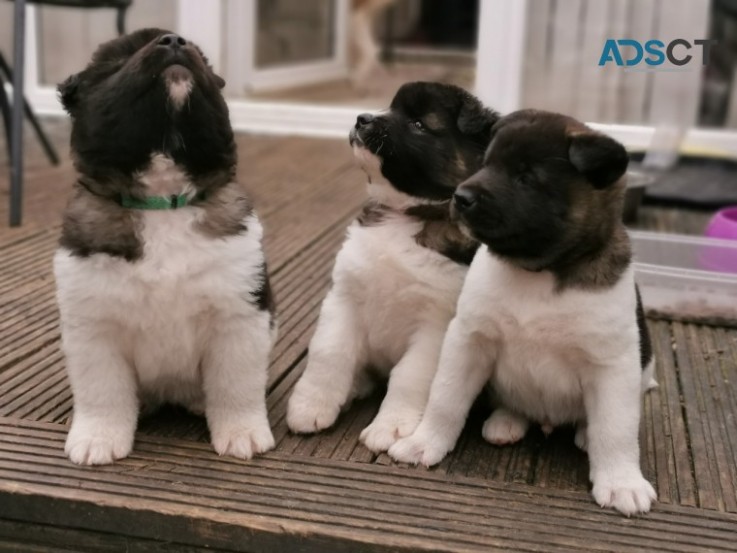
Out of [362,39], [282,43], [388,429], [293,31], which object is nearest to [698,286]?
[388,429]

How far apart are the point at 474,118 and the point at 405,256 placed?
38cm

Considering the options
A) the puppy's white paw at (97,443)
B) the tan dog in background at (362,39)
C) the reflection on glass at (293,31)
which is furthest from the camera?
the tan dog in background at (362,39)

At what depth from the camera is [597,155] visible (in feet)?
5.90

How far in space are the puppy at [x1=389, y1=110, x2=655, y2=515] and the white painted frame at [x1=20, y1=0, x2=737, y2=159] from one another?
292 centimetres

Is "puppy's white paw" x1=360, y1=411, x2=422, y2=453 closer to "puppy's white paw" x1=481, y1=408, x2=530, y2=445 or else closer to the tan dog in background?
"puppy's white paw" x1=481, y1=408, x2=530, y2=445

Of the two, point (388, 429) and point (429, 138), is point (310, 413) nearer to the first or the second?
point (388, 429)

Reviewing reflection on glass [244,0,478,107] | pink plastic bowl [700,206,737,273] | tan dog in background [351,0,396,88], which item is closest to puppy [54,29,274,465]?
pink plastic bowl [700,206,737,273]

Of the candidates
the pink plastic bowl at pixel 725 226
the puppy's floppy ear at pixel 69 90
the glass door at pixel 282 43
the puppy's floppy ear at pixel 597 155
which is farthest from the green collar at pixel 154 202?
the glass door at pixel 282 43

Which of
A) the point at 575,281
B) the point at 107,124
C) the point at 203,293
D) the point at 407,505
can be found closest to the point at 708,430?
the point at 575,281

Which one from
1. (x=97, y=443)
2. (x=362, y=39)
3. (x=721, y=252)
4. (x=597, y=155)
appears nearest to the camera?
(x=597, y=155)

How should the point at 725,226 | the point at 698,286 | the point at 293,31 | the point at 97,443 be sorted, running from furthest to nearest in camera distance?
the point at 293,31, the point at 725,226, the point at 698,286, the point at 97,443

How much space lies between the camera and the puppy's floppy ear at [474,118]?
221 centimetres

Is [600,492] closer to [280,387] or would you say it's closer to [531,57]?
[280,387]

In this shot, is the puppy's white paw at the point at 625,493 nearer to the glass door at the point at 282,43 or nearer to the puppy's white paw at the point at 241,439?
the puppy's white paw at the point at 241,439
